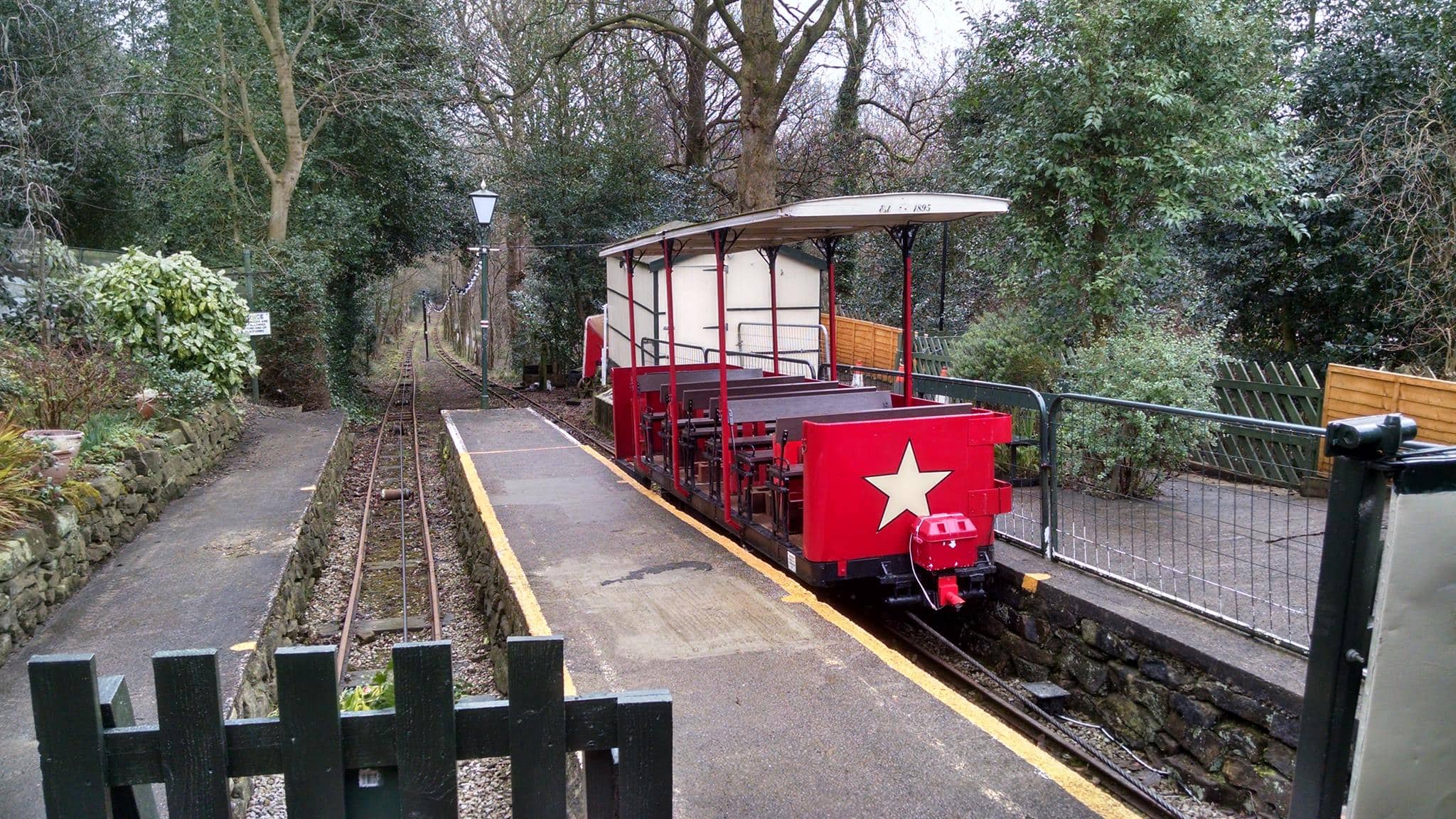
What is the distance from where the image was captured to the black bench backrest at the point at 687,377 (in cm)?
888

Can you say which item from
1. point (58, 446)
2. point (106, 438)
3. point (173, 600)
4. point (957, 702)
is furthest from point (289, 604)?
point (957, 702)

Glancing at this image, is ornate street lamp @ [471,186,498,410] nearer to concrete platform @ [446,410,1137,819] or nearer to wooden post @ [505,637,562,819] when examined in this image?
concrete platform @ [446,410,1137,819]

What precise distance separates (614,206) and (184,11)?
28.9 feet

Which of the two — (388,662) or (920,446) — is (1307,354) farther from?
(388,662)

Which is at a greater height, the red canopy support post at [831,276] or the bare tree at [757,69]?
the bare tree at [757,69]

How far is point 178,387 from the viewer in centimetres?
969

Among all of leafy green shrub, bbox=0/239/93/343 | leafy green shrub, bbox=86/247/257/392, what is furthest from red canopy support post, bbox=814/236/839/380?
leafy green shrub, bbox=0/239/93/343

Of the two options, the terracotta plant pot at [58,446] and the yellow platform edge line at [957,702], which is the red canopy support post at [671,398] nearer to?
the yellow platform edge line at [957,702]

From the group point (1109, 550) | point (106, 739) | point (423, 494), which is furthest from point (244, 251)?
point (106, 739)

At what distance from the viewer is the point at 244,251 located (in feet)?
47.3

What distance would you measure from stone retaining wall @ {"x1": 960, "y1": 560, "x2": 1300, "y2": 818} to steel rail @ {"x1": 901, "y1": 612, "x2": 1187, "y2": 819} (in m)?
0.21

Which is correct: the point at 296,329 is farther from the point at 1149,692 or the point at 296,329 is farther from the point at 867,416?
the point at 1149,692

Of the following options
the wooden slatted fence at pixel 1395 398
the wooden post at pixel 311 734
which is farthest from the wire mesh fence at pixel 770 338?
the wooden post at pixel 311 734

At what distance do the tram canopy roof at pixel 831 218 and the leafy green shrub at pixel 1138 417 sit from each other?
1865 millimetres
